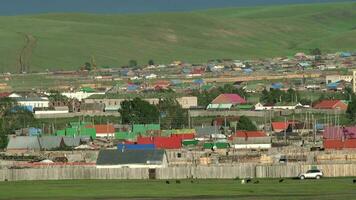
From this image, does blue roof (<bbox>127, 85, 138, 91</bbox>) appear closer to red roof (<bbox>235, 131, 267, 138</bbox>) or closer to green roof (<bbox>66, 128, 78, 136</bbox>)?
green roof (<bbox>66, 128, 78, 136</bbox>)

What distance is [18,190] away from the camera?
52812mm

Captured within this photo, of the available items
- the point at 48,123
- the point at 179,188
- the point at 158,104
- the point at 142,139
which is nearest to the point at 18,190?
the point at 179,188

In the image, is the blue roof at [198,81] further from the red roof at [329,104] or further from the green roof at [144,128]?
the green roof at [144,128]

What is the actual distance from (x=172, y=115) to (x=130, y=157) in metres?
39.1

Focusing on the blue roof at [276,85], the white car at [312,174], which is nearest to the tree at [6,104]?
the blue roof at [276,85]

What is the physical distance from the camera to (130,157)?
217 feet

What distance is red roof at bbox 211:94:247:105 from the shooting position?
387 feet

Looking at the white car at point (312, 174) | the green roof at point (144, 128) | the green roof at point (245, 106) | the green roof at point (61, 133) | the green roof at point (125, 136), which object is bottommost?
the white car at point (312, 174)

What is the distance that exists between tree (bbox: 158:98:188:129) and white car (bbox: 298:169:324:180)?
3998cm

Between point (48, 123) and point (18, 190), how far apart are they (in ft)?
165

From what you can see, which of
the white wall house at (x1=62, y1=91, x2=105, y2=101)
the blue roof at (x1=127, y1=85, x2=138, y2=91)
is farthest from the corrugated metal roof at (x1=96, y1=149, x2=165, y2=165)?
the blue roof at (x1=127, y1=85, x2=138, y2=91)

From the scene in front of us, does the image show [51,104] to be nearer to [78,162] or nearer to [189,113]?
[189,113]

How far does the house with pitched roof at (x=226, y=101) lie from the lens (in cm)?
11553

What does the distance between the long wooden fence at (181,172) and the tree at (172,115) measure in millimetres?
36575
